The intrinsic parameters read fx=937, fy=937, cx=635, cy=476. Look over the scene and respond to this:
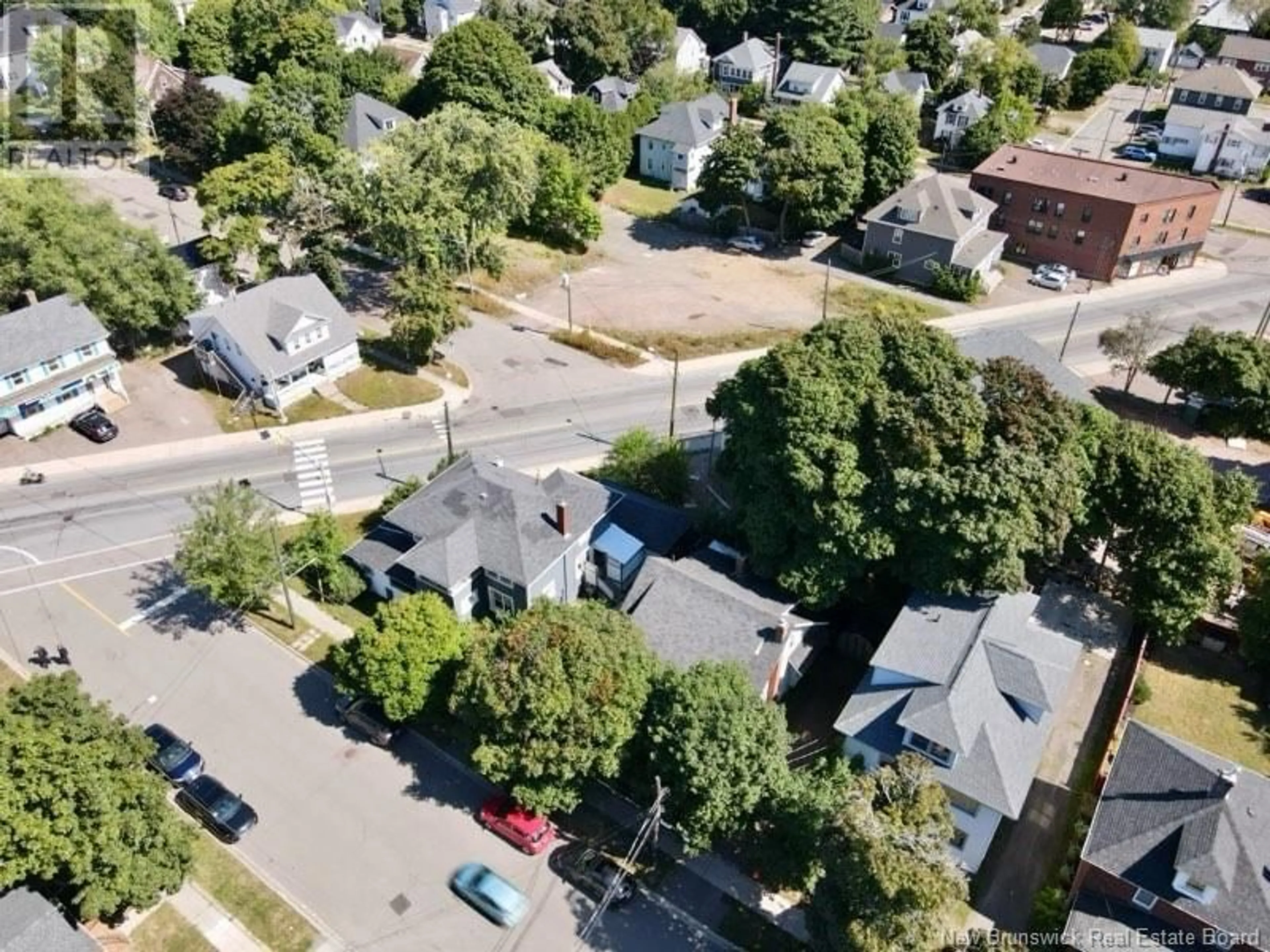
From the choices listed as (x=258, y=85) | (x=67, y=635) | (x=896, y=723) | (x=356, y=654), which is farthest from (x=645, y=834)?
(x=258, y=85)

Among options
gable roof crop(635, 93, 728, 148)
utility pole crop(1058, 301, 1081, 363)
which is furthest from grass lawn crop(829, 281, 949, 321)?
gable roof crop(635, 93, 728, 148)

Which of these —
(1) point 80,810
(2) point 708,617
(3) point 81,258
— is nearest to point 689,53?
(3) point 81,258

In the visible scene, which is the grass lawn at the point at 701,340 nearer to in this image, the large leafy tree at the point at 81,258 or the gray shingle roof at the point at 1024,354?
the gray shingle roof at the point at 1024,354

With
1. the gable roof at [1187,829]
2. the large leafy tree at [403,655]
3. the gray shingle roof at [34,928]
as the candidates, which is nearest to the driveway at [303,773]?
the large leafy tree at [403,655]

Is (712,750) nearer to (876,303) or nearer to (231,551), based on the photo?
(231,551)

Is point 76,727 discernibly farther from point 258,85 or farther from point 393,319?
point 258,85

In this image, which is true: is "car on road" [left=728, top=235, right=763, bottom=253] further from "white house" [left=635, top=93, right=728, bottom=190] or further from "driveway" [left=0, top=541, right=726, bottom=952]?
"driveway" [left=0, top=541, right=726, bottom=952]
